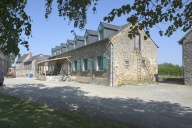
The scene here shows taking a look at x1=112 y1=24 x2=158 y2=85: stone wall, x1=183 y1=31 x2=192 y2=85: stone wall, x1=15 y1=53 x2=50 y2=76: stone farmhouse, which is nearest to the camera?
x1=183 y1=31 x2=192 y2=85: stone wall

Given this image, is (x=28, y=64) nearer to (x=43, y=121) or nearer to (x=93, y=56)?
(x=93, y=56)

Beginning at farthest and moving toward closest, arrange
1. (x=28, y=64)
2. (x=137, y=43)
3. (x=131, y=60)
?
1. (x=28, y=64)
2. (x=137, y=43)
3. (x=131, y=60)

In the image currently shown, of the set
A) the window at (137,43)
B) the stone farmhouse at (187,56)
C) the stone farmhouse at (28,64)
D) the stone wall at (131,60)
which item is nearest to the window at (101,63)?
the stone wall at (131,60)

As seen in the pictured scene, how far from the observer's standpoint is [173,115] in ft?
23.2

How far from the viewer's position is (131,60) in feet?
66.3

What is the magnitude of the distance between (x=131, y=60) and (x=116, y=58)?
A: 6.51 feet

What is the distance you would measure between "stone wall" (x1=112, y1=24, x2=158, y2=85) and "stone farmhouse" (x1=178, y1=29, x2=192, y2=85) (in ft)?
12.3

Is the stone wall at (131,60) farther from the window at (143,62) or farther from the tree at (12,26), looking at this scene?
the tree at (12,26)

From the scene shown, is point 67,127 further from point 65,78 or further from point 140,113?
point 65,78

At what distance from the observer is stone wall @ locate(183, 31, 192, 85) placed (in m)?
18.3

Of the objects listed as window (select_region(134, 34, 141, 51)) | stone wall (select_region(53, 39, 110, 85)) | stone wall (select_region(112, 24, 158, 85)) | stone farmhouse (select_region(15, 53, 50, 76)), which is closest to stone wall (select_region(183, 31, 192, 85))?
stone wall (select_region(112, 24, 158, 85))

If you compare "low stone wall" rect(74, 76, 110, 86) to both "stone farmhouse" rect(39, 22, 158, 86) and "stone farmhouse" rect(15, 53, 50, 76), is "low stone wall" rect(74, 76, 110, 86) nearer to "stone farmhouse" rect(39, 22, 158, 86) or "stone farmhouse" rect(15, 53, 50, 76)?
"stone farmhouse" rect(39, 22, 158, 86)

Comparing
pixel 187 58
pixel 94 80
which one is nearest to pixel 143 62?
pixel 187 58

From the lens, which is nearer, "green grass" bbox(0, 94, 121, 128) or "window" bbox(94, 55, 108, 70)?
"green grass" bbox(0, 94, 121, 128)
